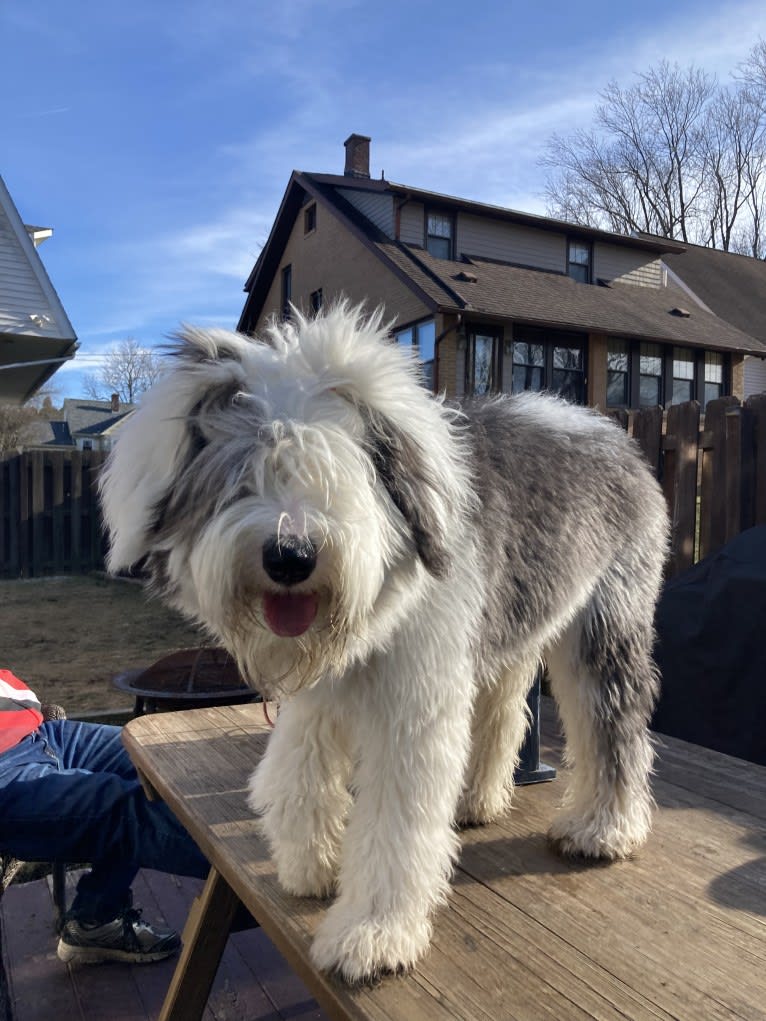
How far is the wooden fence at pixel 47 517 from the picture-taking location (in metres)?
14.7

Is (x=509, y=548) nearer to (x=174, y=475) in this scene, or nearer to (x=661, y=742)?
(x=174, y=475)

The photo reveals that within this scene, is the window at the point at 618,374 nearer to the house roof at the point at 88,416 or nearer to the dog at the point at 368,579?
the dog at the point at 368,579

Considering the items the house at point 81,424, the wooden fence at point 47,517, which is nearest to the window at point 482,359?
the wooden fence at point 47,517

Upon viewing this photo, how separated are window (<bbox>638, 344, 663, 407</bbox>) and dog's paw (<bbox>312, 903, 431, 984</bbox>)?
2121 centimetres

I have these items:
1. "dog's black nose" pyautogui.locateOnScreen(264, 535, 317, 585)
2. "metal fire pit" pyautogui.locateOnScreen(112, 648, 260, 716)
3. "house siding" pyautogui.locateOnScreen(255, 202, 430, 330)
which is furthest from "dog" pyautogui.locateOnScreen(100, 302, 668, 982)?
"house siding" pyautogui.locateOnScreen(255, 202, 430, 330)

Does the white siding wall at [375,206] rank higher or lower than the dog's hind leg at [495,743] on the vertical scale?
higher

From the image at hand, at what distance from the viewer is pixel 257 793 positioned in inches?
85.4

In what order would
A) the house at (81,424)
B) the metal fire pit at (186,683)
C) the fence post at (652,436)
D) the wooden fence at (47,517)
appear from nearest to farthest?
the metal fire pit at (186,683) < the fence post at (652,436) < the wooden fence at (47,517) < the house at (81,424)

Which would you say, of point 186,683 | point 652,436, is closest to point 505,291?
point 652,436

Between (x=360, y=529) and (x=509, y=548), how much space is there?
25.9 inches

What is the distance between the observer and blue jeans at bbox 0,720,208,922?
2.81 meters

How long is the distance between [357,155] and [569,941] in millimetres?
24848

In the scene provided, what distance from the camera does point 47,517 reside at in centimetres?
1494

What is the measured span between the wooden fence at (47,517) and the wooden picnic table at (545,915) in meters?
13.0
